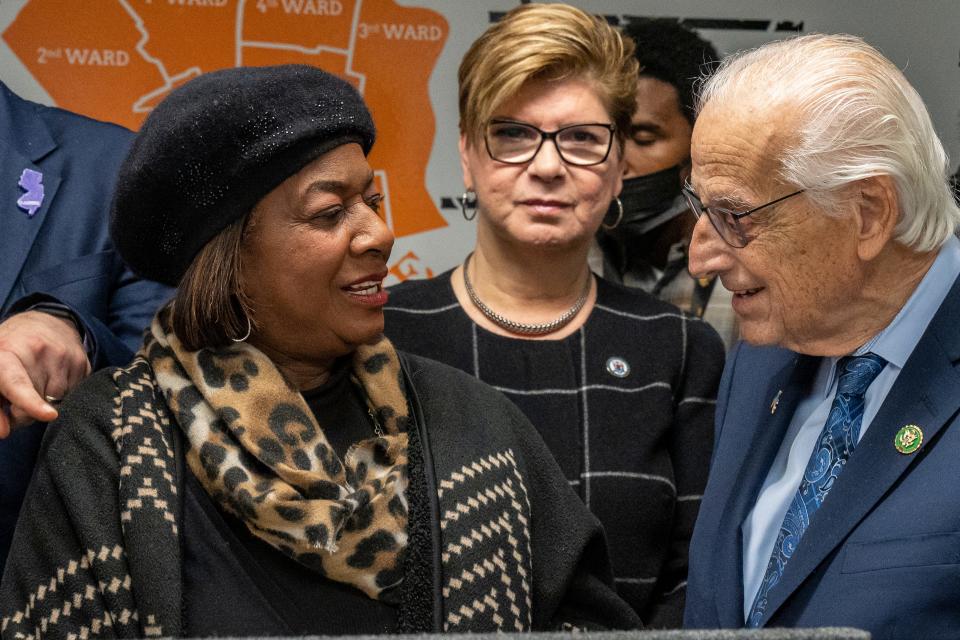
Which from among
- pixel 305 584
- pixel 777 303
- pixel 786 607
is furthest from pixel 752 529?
pixel 305 584

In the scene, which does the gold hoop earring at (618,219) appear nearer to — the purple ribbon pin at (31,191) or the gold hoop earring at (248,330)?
the gold hoop earring at (248,330)

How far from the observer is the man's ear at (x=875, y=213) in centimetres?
182

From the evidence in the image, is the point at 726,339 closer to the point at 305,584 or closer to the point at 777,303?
the point at 777,303

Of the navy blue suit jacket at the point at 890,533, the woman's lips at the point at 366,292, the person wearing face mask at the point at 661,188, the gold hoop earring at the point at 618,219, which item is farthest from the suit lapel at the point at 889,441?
the person wearing face mask at the point at 661,188

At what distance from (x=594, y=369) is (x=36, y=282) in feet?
3.64

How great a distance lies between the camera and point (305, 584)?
176 cm

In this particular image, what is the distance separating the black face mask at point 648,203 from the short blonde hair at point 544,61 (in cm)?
35

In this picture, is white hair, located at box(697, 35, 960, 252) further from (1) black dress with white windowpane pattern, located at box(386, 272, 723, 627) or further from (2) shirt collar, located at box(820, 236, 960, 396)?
(1) black dress with white windowpane pattern, located at box(386, 272, 723, 627)

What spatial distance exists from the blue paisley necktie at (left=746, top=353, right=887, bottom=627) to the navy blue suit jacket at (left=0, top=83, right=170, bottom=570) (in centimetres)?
111

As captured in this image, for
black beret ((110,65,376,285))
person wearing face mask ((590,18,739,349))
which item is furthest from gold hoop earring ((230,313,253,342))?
person wearing face mask ((590,18,739,349))

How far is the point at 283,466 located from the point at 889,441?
2.90 feet

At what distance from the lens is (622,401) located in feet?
8.15

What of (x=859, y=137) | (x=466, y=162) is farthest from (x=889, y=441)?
(x=466, y=162)

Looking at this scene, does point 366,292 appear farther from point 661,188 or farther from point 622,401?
point 661,188
